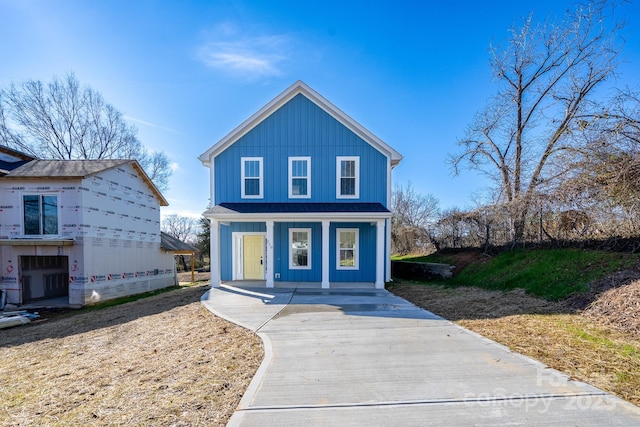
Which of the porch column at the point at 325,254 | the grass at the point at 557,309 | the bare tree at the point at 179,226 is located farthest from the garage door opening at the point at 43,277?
the bare tree at the point at 179,226

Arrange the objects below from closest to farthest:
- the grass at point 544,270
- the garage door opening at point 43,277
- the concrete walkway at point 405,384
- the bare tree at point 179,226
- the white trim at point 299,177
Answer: the concrete walkway at point 405,384 → the grass at point 544,270 → the white trim at point 299,177 → the garage door opening at point 43,277 → the bare tree at point 179,226

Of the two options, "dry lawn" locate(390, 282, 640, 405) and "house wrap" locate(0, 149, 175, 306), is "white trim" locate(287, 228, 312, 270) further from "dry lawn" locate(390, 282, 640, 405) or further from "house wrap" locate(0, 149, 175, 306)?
"house wrap" locate(0, 149, 175, 306)

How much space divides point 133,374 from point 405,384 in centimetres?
377

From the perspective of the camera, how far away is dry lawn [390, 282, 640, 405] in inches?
141

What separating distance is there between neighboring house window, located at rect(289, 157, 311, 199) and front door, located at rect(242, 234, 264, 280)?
98.0 inches

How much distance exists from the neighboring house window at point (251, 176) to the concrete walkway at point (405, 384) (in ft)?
23.0

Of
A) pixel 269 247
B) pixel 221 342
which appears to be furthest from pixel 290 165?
pixel 221 342

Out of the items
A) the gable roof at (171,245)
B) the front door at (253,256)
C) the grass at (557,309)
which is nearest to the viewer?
the grass at (557,309)

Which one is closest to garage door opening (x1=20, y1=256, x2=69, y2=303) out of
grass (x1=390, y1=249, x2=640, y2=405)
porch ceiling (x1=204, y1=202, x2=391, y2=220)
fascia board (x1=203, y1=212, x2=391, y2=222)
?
porch ceiling (x1=204, y1=202, x2=391, y2=220)

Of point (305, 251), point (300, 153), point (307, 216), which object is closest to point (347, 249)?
point (305, 251)

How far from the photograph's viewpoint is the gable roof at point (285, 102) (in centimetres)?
1188

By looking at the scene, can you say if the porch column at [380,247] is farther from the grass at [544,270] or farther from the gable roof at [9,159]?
the gable roof at [9,159]

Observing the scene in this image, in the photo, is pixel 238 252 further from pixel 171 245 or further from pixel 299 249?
pixel 171 245

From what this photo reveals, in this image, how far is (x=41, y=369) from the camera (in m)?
4.92
